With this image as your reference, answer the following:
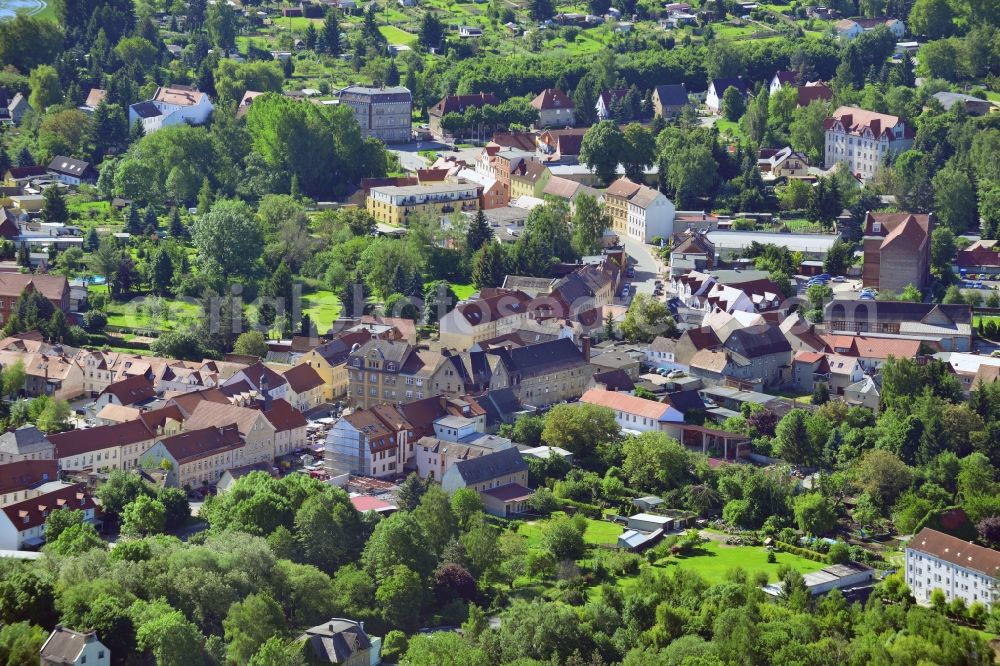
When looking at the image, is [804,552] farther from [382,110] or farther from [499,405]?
[382,110]

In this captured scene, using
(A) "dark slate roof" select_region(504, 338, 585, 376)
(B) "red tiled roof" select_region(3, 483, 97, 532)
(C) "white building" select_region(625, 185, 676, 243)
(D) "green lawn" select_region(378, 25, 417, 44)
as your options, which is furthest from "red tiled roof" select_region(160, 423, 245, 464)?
(D) "green lawn" select_region(378, 25, 417, 44)

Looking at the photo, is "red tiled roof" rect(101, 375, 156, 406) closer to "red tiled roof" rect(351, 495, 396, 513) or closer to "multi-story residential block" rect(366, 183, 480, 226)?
"red tiled roof" rect(351, 495, 396, 513)

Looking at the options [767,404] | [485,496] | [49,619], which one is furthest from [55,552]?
[767,404]

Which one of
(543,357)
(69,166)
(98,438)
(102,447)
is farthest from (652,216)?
(102,447)

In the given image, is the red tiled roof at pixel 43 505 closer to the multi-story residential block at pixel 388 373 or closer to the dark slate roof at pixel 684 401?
the multi-story residential block at pixel 388 373

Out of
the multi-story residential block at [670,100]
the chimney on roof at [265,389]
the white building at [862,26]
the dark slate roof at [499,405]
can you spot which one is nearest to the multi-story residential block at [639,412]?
the dark slate roof at [499,405]

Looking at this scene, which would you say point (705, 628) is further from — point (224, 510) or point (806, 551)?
point (224, 510)
